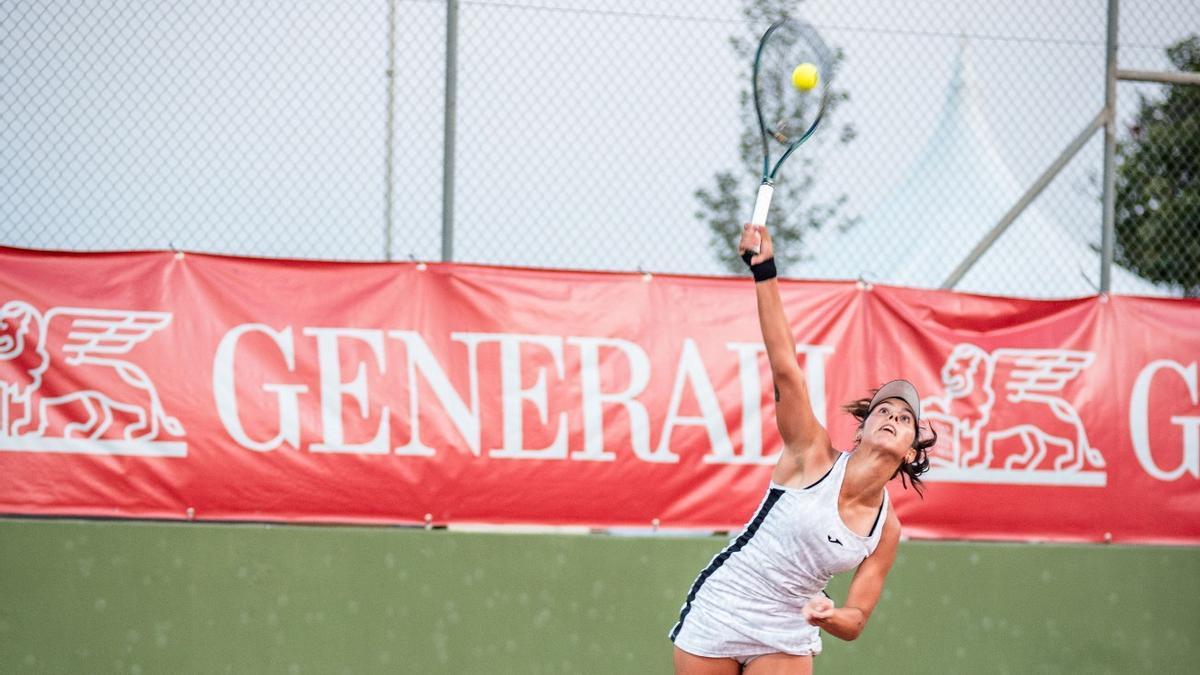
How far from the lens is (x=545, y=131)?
6.11m

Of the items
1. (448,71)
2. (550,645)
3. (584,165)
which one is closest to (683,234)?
(584,165)

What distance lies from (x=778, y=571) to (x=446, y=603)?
7.32 feet

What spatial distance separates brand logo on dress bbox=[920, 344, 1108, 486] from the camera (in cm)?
633

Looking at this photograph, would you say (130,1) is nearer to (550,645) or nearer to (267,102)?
(267,102)

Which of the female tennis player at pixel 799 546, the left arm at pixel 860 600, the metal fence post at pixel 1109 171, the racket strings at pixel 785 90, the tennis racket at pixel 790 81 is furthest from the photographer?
the metal fence post at pixel 1109 171

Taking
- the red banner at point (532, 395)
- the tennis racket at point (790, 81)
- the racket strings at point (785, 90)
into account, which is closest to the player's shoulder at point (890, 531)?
the tennis racket at point (790, 81)

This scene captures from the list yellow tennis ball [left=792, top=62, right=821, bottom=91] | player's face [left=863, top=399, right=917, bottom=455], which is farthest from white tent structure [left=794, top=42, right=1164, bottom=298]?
player's face [left=863, top=399, right=917, bottom=455]

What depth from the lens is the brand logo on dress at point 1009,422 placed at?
6.33 meters

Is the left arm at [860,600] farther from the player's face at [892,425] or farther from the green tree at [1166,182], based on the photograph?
the green tree at [1166,182]

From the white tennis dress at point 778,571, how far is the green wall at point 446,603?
1909 millimetres

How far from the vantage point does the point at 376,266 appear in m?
5.94

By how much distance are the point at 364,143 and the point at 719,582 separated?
9.10 feet

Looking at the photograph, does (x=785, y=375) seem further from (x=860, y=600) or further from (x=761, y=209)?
(x=860, y=600)

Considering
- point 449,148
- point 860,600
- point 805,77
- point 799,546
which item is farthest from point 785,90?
point 860,600
